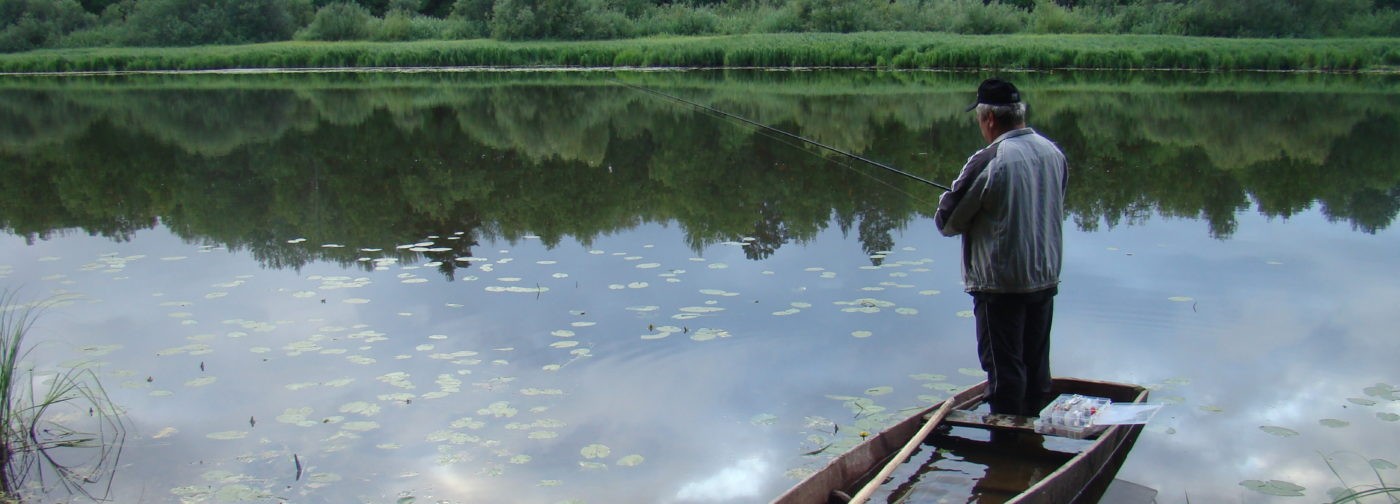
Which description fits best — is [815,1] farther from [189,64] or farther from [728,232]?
[728,232]

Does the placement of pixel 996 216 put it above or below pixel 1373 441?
above

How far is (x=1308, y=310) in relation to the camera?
7742 mm

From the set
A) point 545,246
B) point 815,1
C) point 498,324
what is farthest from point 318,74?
point 498,324

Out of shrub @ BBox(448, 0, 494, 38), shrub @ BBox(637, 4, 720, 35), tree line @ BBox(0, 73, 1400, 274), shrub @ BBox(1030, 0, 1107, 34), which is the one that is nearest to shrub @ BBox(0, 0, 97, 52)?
shrub @ BBox(448, 0, 494, 38)

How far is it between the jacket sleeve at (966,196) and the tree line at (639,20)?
1573 inches

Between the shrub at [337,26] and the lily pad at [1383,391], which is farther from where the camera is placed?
the shrub at [337,26]

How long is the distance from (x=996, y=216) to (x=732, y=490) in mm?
1698

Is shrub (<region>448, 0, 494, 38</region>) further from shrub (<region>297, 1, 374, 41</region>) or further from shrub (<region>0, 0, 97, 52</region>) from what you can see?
shrub (<region>0, 0, 97, 52</region>)

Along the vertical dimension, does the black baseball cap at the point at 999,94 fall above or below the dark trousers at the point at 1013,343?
above

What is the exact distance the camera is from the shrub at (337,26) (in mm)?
49250

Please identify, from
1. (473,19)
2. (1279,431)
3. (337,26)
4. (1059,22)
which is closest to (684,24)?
(473,19)

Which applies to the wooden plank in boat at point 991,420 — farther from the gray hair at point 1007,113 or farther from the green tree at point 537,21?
the green tree at point 537,21

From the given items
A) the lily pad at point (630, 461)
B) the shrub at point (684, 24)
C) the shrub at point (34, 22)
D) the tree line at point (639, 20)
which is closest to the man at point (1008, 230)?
the lily pad at point (630, 461)

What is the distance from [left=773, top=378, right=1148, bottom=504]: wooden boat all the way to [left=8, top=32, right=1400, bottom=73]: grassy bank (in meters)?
31.3
